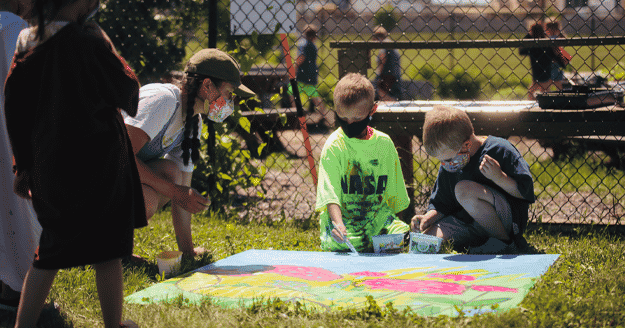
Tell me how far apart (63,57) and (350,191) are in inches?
74.9

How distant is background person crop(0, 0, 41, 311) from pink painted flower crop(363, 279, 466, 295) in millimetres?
1489

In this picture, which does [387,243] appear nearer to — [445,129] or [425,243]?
[425,243]

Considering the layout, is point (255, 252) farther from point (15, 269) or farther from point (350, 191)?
point (15, 269)

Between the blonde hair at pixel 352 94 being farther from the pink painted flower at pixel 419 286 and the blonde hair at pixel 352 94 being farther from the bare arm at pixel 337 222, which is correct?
the pink painted flower at pixel 419 286

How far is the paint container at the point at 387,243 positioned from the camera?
3.13 m

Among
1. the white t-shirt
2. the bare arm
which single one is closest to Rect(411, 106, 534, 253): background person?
the bare arm

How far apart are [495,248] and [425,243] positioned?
406mm

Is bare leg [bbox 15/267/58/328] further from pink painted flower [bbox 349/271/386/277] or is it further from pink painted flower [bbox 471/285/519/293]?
pink painted flower [bbox 471/285/519/293]

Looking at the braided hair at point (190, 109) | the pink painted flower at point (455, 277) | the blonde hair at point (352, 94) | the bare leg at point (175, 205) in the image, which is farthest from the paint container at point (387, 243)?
the braided hair at point (190, 109)

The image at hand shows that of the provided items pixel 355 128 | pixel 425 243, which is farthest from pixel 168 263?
pixel 425 243

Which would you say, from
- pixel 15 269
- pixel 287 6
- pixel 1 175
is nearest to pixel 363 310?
pixel 15 269

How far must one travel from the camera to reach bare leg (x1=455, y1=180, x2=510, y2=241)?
3043 millimetres

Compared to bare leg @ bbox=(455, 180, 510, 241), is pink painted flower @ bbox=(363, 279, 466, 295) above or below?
below

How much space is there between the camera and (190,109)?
2.91 m
